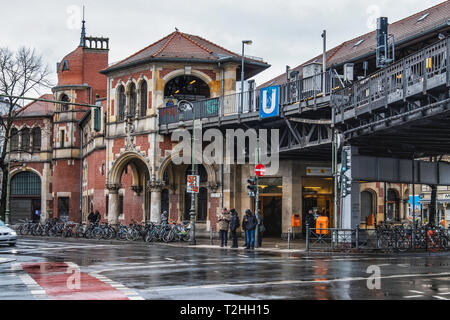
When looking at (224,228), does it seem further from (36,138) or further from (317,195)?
(36,138)

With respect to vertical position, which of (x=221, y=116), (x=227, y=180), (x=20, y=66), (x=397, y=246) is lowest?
(x=397, y=246)

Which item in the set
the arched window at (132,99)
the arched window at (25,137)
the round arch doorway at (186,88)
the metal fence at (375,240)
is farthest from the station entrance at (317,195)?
the arched window at (25,137)

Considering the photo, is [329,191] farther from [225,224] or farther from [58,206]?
[58,206]

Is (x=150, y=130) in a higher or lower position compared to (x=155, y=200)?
higher

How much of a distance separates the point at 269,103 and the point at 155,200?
Result: 11.0m

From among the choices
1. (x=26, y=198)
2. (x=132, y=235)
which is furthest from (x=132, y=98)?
(x=26, y=198)

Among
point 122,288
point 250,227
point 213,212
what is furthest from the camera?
point 213,212

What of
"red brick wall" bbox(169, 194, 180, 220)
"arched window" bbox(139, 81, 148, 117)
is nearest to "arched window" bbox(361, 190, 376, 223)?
"red brick wall" bbox(169, 194, 180, 220)

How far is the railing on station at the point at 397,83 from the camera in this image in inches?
761

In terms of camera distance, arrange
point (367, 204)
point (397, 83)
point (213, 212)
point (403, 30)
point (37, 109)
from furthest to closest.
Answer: point (37, 109) < point (367, 204) < point (213, 212) < point (403, 30) < point (397, 83)

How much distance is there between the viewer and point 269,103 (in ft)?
97.8

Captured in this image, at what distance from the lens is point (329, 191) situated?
125 ft

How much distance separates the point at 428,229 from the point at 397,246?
2.09 m
